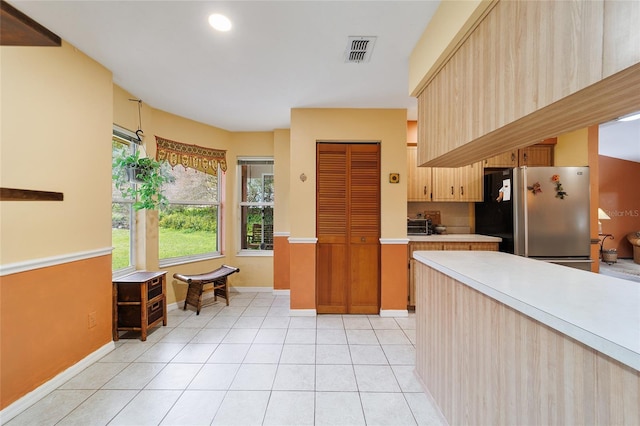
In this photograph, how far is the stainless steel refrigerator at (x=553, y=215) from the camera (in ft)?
9.65

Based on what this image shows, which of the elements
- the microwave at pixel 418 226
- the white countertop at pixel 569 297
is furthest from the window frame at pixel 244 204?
the white countertop at pixel 569 297

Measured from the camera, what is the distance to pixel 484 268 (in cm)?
142

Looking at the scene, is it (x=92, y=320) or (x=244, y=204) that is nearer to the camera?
(x=92, y=320)

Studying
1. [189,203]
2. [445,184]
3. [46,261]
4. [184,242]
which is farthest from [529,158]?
[46,261]

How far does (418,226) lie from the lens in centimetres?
362

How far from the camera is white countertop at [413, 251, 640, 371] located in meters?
0.67

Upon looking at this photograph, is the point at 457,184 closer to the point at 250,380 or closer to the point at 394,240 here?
the point at 394,240

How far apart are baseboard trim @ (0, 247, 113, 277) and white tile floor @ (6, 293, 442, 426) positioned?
93cm

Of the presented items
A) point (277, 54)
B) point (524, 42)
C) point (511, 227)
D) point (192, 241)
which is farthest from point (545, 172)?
point (192, 241)

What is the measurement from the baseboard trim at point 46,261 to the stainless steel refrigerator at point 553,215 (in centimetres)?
422

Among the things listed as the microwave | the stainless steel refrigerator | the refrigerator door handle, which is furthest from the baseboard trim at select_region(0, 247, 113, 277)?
the refrigerator door handle

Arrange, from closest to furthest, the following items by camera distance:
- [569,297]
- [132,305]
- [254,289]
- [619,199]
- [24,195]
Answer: [24,195] < [569,297] < [132,305] < [254,289] < [619,199]

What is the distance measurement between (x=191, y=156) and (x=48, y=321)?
7.97ft

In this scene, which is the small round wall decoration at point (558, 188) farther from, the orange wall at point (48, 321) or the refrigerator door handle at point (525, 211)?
the orange wall at point (48, 321)
